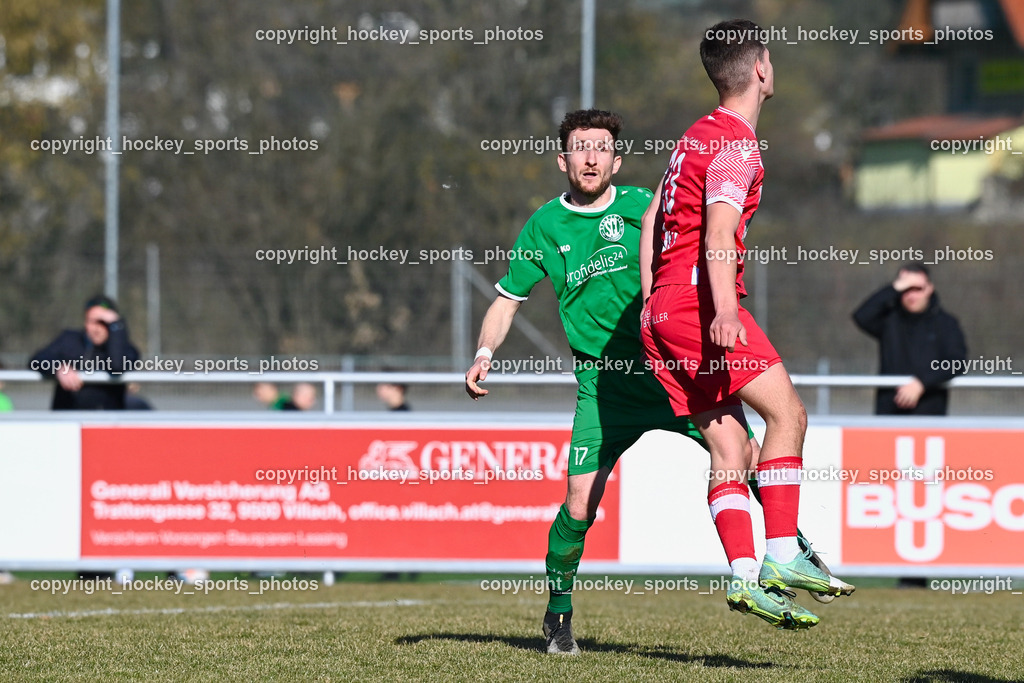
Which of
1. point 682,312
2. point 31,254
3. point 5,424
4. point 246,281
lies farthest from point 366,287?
point 682,312

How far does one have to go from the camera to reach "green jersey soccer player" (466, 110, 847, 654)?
567 centimetres

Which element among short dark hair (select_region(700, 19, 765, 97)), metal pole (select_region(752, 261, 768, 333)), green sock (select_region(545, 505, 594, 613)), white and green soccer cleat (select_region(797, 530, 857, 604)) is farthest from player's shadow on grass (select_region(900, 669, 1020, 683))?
metal pole (select_region(752, 261, 768, 333))

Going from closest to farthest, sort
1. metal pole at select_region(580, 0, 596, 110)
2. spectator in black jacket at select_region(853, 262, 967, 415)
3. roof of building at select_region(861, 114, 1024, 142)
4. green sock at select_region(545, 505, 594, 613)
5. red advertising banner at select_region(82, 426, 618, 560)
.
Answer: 1. green sock at select_region(545, 505, 594, 613)
2. red advertising banner at select_region(82, 426, 618, 560)
3. spectator in black jacket at select_region(853, 262, 967, 415)
4. metal pole at select_region(580, 0, 596, 110)
5. roof of building at select_region(861, 114, 1024, 142)

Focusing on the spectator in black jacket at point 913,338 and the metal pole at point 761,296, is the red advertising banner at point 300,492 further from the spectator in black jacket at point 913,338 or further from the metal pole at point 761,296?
the metal pole at point 761,296

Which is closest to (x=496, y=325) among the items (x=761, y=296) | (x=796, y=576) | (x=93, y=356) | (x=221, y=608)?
(x=796, y=576)

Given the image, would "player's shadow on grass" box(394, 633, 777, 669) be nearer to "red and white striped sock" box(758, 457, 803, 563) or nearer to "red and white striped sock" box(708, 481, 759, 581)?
"red and white striped sock" box(708, 481, 759, 581)

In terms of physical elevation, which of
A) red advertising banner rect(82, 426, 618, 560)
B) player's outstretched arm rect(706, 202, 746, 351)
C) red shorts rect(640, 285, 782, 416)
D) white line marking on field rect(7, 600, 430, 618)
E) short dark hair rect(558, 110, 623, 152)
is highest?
short dark hair rect(558, 110, 623, 152)

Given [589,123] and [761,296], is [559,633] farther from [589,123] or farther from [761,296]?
[761,296]

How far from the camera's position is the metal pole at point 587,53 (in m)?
15.9

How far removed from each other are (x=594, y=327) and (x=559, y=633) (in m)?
1.32

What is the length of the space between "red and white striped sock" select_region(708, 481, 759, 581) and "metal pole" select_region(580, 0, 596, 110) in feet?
37.4

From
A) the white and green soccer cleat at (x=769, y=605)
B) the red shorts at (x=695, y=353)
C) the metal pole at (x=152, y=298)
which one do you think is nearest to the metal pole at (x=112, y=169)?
the metal pole at (x=152, y=298)

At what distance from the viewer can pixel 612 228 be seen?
18.7 ft

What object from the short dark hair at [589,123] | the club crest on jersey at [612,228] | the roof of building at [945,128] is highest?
Answer: the roof of building at [945,128]
